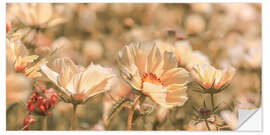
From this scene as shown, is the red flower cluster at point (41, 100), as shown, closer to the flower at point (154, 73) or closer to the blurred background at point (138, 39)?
the blurred background at point (138, 39)

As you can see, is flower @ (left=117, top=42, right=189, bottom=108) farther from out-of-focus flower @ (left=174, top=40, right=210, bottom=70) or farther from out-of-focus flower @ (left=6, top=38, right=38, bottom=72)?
out-of-focus flower @ (left=6, top=38, right=38, bottom=72)

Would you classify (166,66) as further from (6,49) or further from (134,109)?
(6,49)

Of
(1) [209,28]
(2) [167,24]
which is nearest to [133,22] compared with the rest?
(2) [167,24]

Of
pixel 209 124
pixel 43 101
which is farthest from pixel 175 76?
pixel 43 101

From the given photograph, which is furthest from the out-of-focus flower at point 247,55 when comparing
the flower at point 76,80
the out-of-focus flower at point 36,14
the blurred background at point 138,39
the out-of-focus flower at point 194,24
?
the out-of-focus flower at point 36,14

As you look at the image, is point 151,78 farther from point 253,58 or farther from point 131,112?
point 253,58

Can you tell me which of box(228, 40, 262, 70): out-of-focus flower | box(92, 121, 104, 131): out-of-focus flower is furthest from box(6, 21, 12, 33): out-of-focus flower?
box(228, 40, 262, 70): out-of-focus flower
